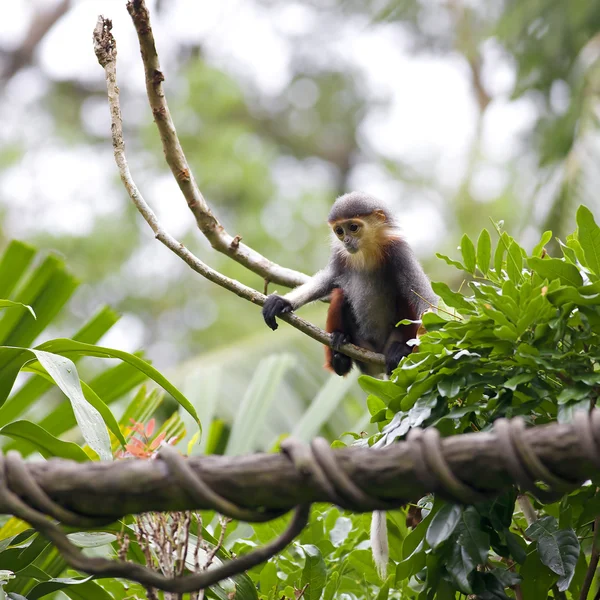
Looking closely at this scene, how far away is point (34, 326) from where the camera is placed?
118 inches

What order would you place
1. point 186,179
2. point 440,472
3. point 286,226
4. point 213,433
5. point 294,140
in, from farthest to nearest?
1. point 294,140
2. point 286,226
3. point 213,433
4. point 186,179
5. point 440,472

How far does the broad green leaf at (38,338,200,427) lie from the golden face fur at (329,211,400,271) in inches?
88.7

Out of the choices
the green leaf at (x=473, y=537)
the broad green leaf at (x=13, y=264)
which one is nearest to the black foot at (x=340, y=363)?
the broad green leaf at (x=13, y=264)

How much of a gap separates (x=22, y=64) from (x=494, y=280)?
14943 mm

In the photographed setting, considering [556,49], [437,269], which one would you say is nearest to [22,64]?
[437,269]

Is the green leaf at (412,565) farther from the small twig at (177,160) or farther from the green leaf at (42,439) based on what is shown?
the small twig at (177,160)

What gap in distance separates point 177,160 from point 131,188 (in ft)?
0.87

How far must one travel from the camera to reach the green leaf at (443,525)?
183 centimetres

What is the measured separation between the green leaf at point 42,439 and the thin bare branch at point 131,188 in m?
0.91

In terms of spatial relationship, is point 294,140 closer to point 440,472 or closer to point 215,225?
point 215,225

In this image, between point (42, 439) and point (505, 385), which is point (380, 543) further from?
point (42, 439)

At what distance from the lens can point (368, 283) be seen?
4.48 meters

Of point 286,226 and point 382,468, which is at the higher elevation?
point 286,226

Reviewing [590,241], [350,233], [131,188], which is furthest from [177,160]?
[590,241]
